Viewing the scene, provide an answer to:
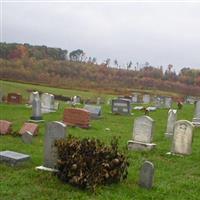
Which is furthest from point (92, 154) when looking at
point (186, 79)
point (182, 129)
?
point (186, 79)

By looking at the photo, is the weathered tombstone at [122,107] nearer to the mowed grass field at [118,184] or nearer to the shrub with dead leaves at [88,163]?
the mowed grass field at [118,184]

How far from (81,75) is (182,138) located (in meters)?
63.0

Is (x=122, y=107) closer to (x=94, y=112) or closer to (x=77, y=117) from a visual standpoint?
(x=94, y=112)

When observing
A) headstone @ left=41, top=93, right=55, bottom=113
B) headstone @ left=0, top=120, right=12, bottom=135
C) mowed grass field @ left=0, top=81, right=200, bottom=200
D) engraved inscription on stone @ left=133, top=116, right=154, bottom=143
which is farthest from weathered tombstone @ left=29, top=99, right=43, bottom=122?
engraved inscription on stone @ left=133, top=116, right=154, bottom=143

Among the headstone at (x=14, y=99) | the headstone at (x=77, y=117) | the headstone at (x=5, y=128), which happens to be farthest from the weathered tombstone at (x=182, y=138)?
the headstone at (x=14, y=99)

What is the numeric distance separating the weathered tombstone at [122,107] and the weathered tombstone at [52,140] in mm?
16001

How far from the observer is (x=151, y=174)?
8.71 metres

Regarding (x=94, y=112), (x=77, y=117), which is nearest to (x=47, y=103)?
(x=94, y=112)

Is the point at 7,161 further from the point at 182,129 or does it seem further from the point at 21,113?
the point at 21,113

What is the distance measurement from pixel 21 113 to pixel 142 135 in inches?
423

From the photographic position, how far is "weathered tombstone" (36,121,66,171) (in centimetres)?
955

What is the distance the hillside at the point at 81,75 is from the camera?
201ft

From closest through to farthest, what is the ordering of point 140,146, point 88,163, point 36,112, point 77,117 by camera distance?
point 88,163
point 140,146
point 77,117
point 36,112

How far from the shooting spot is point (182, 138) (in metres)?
12.6
